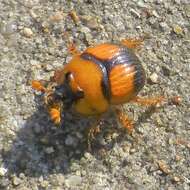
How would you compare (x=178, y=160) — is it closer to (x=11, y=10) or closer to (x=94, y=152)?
(x=94, y=152)

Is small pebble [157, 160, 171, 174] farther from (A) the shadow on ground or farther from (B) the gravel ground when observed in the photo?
(A) the shadow on ground

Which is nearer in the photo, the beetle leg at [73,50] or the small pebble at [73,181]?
the small pebble at [73,181]

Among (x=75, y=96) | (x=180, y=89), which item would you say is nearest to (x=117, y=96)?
(x=75, y=96)

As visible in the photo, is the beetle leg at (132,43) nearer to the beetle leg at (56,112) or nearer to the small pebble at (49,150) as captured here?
the beetle leg at (56,112)

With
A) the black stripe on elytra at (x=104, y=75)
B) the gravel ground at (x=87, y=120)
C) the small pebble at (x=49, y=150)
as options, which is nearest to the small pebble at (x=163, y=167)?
the gravel ground at (x=87, y=120)

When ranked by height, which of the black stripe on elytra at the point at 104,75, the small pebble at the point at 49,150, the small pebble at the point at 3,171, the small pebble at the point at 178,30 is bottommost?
the small pebble at the point at 3,171

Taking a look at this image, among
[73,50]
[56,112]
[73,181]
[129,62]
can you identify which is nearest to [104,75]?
[129,62]
